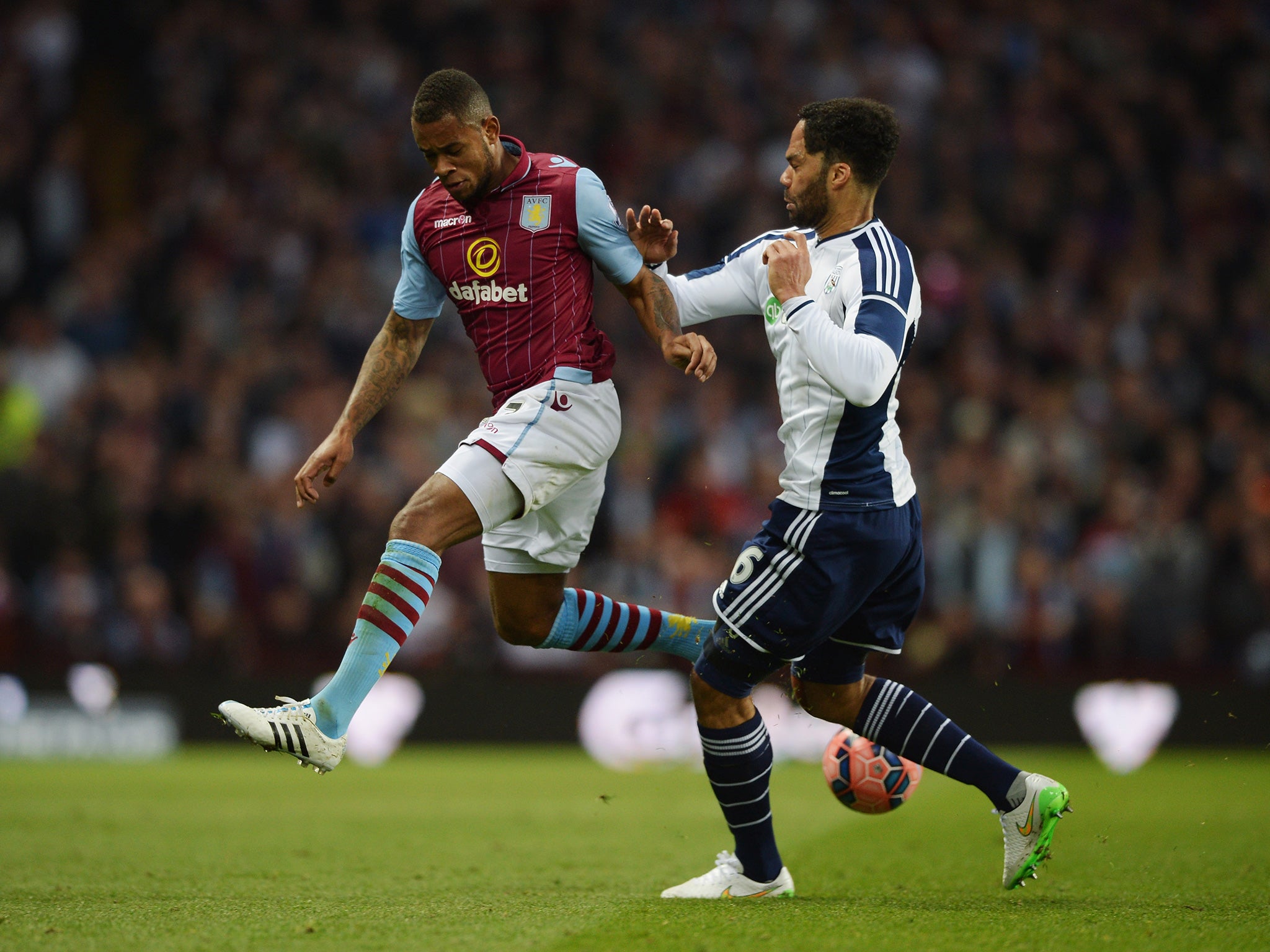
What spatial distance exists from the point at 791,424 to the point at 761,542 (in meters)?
0.39

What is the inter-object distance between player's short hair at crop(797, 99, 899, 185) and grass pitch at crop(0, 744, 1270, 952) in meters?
2.36

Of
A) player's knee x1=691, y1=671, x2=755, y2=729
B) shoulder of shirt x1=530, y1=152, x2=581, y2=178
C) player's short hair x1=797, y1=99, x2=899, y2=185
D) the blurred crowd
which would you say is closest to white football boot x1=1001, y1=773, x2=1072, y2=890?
player's knee x1=691, y1=671, x2=755, y2=729

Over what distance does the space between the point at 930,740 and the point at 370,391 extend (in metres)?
2.41

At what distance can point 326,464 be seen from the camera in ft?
18.1

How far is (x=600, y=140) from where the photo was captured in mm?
14633

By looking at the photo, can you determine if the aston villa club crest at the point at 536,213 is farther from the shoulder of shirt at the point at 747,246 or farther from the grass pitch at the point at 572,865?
the grass pitch at the point at 572,865

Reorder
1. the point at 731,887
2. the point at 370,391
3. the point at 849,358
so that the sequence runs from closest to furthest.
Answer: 1. the point at 849,358
2. the point at 731,887
3. the point at 370,391

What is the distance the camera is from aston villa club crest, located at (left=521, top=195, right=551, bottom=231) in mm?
5465

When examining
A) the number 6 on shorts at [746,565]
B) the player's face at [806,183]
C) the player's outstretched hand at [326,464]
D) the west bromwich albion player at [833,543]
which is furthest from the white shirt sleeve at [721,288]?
the player's outstretched hand at [326,464]

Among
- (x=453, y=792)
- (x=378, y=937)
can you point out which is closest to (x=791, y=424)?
(x=378, y=937)

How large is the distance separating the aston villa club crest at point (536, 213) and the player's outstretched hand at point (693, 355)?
75cm

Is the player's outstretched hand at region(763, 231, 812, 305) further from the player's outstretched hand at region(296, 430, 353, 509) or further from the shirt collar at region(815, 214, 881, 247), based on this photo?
the player's outstretched hand at region(296, 430, 353, 509)

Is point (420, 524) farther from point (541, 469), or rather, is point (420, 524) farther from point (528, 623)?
point (528, 623)

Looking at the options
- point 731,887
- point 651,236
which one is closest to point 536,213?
point 651,236
